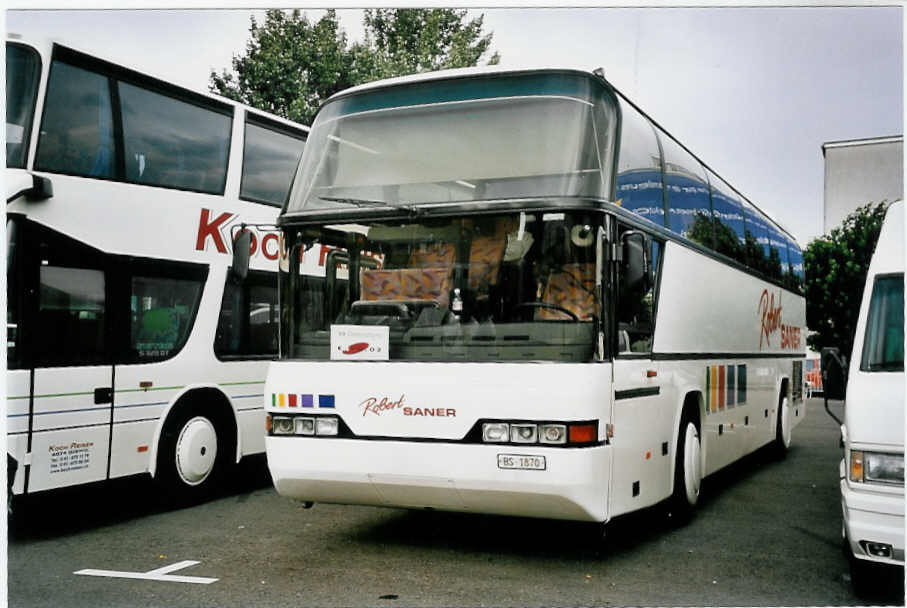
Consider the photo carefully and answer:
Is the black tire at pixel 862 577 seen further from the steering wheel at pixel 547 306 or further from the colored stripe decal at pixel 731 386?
the colored stripe decal at pixel 731 386

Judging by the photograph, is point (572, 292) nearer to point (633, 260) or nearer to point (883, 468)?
point (633, 260)

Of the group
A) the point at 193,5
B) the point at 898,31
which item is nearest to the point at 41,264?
the point at 193,5

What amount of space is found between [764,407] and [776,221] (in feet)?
7.88

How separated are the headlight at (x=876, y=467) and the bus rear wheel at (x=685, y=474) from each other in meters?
2.55

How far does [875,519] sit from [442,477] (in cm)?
265

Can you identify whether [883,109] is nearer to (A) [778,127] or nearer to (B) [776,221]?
(A) [778,127]

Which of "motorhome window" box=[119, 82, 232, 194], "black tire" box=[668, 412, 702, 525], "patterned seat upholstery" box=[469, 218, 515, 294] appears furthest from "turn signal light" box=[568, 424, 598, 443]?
"motorhome window" box=[119, 82, 232, 194]

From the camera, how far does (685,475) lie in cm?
834

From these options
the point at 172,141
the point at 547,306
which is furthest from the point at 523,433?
the point at 172,141

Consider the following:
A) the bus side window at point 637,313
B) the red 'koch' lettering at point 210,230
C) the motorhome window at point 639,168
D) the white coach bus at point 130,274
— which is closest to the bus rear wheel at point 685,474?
the bus side window at point 637,313

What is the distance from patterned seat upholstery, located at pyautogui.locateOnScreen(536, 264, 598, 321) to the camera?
6.45 metres

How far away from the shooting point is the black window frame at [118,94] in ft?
26.2

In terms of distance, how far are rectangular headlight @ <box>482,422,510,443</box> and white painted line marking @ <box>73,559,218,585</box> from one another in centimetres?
212

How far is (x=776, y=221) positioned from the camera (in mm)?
12453
